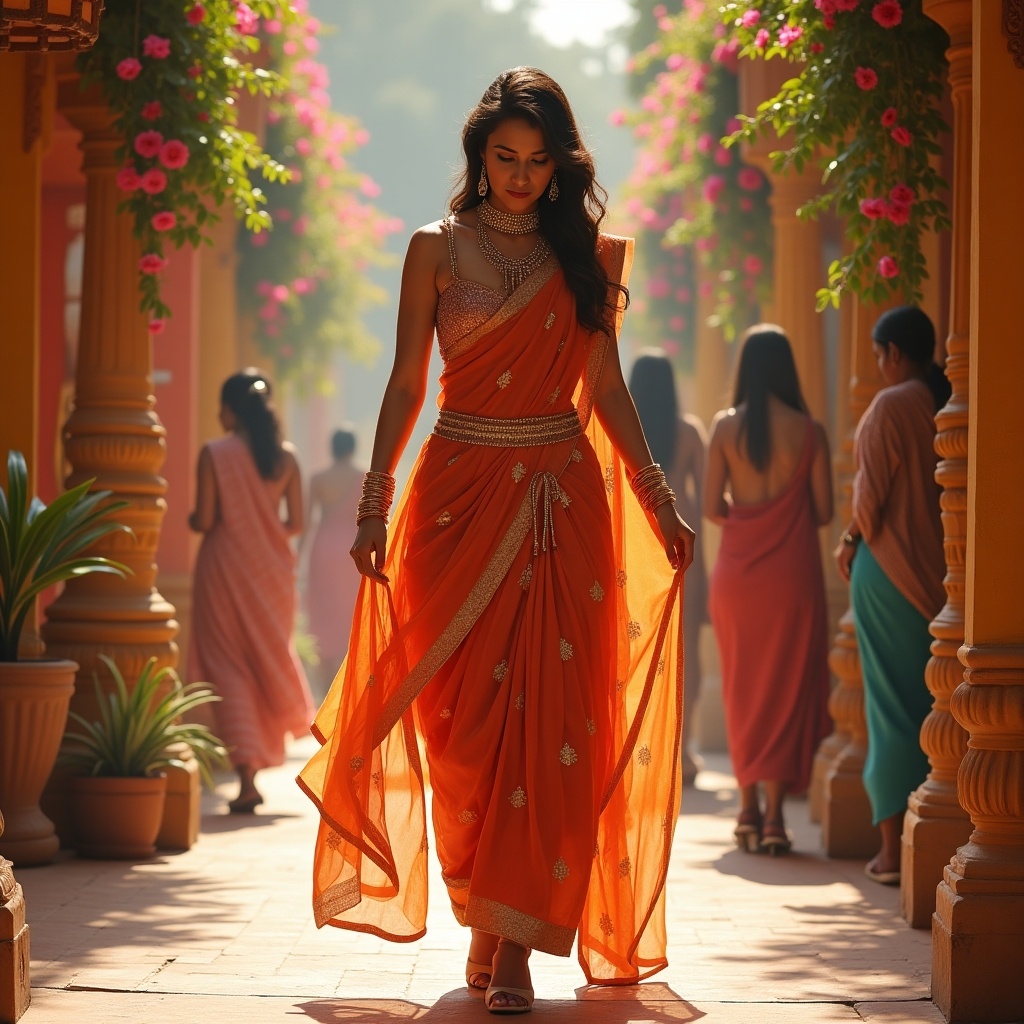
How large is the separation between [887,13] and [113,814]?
3.92 meters

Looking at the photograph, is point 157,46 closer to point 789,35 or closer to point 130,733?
point 789,35

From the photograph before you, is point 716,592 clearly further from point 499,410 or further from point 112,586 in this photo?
point 499,410

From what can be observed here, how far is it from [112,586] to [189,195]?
1.55m

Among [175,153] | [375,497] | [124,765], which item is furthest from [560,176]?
A: [124,765]

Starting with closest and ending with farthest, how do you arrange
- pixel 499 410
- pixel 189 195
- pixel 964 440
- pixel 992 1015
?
pixel 992 1015, pixel 499 410, pixel 964 440, pixel 189 195

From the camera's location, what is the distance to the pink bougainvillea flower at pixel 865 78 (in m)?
6.30

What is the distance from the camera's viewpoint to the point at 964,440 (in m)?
5.47

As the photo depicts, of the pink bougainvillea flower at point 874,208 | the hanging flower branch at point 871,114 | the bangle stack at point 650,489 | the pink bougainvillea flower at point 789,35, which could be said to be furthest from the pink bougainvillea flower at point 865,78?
the bangle stack at point 650,489

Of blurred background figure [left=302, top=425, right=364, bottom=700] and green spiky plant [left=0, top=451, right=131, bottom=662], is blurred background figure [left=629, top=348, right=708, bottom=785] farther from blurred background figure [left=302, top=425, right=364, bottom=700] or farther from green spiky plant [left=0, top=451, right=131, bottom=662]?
blurred background figure [left=302, top=425, right=364, bottom=700]

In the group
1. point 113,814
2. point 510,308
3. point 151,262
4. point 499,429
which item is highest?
point 151,262

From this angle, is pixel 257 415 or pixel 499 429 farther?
pixel 257 415

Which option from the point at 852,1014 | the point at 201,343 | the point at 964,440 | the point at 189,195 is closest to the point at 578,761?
the point at 852,1014

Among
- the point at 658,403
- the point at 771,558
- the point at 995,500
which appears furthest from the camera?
the point at 658,403

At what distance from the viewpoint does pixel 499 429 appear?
485cm
